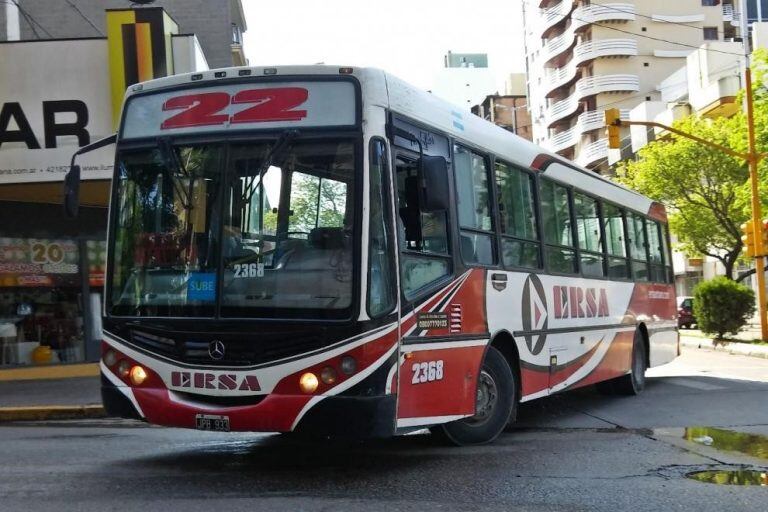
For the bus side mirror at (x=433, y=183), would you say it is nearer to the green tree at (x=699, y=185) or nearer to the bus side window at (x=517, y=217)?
the bus side window at (x=517, y=217)

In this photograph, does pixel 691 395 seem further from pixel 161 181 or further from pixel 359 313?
pixel 161 181

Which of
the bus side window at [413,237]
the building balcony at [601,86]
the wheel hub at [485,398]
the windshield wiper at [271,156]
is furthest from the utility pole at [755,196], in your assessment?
the building balcony at [601,86]

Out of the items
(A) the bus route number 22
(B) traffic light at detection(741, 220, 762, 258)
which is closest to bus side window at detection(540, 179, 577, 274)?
(A) the bus route number 22

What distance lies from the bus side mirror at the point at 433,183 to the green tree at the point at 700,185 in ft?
102

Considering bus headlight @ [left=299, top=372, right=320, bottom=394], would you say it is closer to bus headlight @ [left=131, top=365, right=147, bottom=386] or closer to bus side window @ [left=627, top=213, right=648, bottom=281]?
bus headlight @ [left=131, top=365, right=147, bottom=386]

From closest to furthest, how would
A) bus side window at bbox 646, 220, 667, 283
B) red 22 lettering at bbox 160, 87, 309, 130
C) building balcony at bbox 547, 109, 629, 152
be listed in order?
red 22 lettering at bbox 160, 87, 309, 130 < bus side window at bbox 646, 220, 667, 283 < building balcony at bbox 547, 109, 629, 152

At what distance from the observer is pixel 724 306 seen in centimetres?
2519

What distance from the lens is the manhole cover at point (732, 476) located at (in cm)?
651

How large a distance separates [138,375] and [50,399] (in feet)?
21.7

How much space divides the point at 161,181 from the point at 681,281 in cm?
5207


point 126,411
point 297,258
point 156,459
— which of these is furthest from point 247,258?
point 156,459

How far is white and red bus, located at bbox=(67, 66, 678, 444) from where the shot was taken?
6125 millimetres

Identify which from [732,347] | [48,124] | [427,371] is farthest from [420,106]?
[732,347]

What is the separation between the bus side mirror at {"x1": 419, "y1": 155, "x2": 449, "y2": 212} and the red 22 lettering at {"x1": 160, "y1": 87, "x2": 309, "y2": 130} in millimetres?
1012
